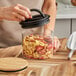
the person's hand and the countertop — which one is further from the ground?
the person's hand

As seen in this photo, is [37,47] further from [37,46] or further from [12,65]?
[12,65]

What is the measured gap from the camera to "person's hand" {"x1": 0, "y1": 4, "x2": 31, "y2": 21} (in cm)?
97

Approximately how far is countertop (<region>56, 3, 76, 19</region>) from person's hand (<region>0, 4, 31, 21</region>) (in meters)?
1.05

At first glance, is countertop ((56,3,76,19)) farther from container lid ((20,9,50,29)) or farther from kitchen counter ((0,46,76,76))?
container lid ((20,9,50,29))

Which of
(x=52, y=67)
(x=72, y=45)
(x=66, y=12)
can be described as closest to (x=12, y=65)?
(x=52, y=67)

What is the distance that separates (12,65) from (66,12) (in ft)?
4.30

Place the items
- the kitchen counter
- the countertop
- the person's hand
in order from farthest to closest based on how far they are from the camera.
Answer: the countertop → the person's hand → the kitchen counter

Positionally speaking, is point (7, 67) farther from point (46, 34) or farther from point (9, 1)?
point (9, 1)

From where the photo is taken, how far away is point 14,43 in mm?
1369

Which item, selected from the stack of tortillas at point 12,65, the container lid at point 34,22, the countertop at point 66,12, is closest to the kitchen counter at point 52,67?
the stack of tortillas at point 12,65

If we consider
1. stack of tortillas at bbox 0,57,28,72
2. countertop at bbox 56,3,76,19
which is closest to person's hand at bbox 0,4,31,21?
stack of tortillas at bbox 0,57,28,72

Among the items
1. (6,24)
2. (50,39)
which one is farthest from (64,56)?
(6,24)

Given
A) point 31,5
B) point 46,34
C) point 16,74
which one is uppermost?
point 31,5

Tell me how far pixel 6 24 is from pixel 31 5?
189mm
